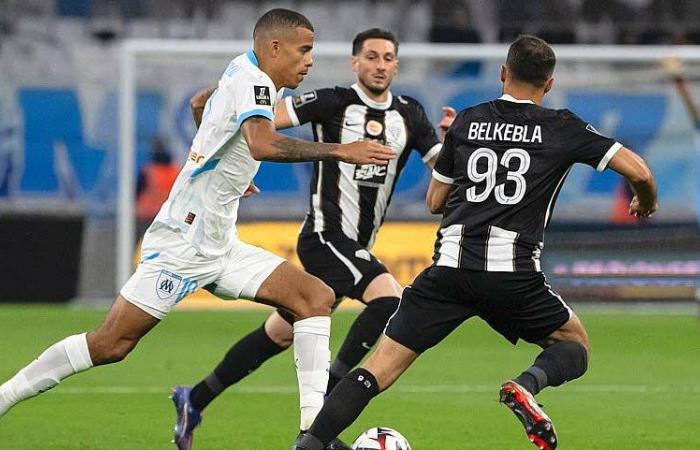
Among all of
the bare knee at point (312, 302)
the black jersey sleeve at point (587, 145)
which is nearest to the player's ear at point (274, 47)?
the bare knee at point (312, 302)

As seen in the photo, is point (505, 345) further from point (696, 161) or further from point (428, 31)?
point (428, 31)

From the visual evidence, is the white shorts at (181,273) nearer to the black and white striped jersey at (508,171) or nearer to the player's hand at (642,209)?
the black and white striped jersey at (508,171)

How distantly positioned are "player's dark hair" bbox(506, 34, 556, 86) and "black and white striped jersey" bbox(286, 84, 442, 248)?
2.22m

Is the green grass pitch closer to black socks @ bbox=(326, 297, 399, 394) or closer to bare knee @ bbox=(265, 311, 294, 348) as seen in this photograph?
black socks @ bbox=(326, 297, 399, 394)

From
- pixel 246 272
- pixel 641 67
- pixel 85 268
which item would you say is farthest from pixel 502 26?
pixel 246 272

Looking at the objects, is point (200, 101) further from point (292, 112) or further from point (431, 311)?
point (431, 311)

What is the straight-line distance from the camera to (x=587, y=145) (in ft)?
19.3

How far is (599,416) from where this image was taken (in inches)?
332

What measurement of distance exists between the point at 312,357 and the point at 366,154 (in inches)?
44.3

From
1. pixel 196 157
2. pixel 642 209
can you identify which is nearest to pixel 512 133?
pixel 642 209

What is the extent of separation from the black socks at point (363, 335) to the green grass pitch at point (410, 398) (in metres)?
0.34

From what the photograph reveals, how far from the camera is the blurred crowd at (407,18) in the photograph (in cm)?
2170

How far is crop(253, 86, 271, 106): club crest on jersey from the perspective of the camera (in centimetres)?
621

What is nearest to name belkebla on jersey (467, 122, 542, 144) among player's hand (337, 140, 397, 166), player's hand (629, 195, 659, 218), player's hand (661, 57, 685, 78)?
player's hand (337, 140, 397, 166)
